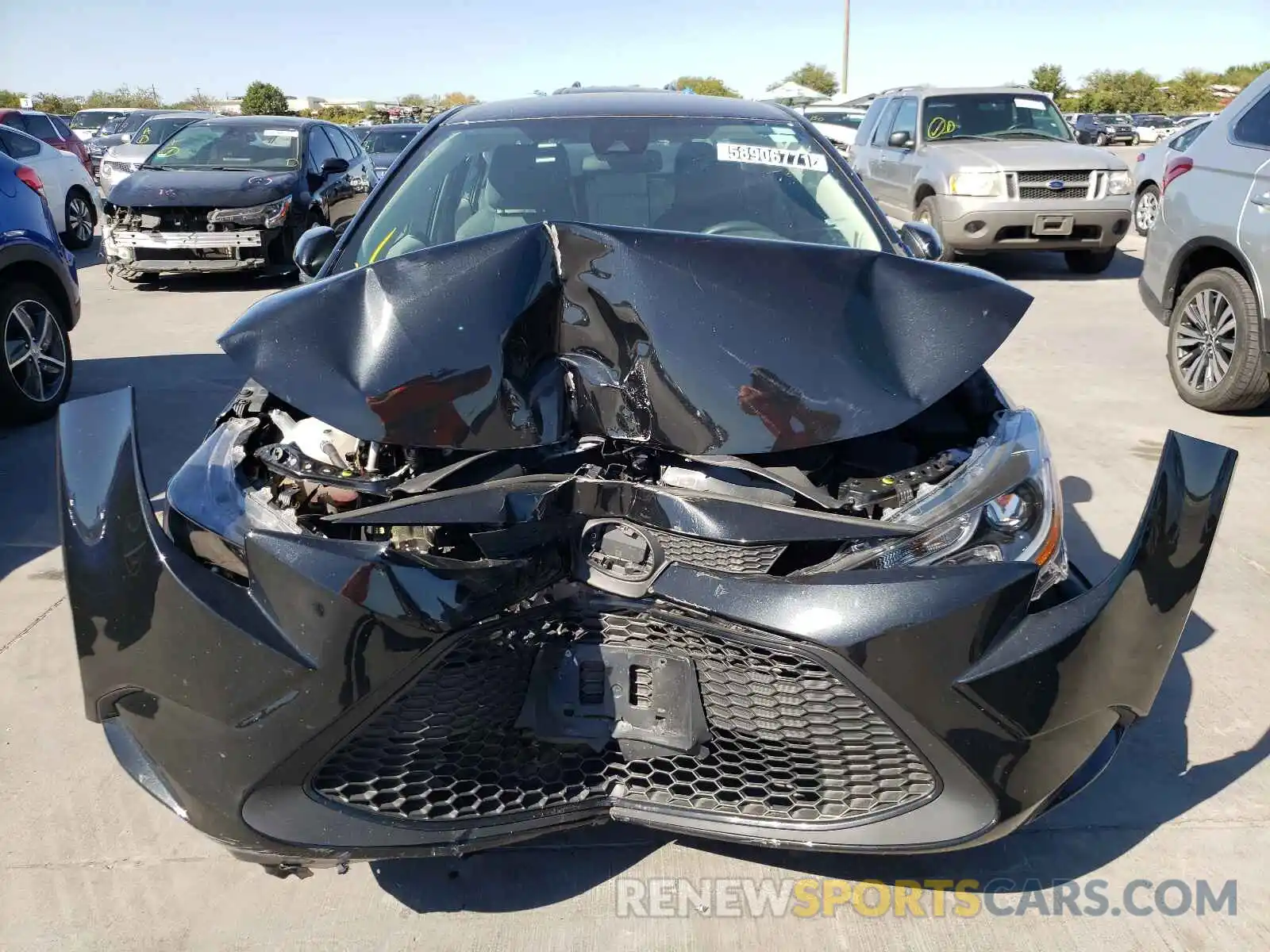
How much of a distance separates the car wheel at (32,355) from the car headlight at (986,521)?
16.4 ft

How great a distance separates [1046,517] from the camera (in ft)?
6.59

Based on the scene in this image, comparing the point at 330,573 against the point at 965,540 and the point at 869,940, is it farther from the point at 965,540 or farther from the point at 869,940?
the point at 869,940

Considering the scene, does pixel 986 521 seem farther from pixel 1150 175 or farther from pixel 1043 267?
pixel 1150 175

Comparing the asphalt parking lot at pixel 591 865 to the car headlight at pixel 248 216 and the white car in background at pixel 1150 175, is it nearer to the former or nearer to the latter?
the car headlight at pixel 248 216

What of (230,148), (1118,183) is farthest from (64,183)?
(1118,183)

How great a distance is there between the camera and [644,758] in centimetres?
195

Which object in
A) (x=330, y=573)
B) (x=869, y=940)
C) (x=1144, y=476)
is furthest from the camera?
(x=1144, y=476)

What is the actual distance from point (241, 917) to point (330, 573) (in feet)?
3.48

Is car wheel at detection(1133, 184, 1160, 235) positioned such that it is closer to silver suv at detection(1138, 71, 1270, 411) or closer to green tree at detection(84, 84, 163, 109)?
silver suv at detection(1138, 71, 1270, 411)

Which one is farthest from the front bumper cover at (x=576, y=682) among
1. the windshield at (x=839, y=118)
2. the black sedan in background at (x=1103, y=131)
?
the black sedan in background at (x=1103, y=131)

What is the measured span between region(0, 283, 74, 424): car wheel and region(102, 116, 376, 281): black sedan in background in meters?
3.19

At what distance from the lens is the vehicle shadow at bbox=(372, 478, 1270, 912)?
90.6 inches

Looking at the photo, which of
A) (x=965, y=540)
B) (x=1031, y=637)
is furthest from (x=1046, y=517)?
(x=1031, y=637)

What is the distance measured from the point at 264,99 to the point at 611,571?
43.9 metres
